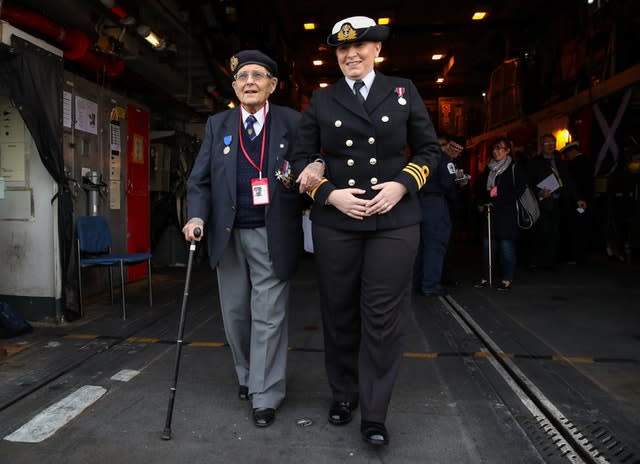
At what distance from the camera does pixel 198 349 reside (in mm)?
3744

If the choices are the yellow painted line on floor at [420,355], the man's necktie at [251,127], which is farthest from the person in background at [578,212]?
the man's necktie at [251,127]

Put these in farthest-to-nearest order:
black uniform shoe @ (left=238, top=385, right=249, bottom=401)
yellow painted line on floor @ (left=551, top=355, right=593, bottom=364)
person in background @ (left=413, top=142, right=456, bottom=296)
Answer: person in background @ (left=413, top=142, right=456, bottom=296)
yellow painted line on floor @ (left=551, top=355, right=593, bottom=364)
black uniform shoe @ (left=238, top=385, right=249, bottom=401)

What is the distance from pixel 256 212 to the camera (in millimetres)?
2600

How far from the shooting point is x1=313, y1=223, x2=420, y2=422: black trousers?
89.0 inches

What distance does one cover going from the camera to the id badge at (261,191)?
8.31 ft

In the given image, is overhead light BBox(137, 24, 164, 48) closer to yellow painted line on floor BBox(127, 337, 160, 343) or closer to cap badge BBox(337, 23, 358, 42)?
yellow painted line on floor BBox(127, 337, 160, 343)

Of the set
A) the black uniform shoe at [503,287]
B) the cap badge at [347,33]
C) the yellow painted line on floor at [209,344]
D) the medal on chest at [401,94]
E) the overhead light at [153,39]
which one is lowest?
the yellow painted line on floor at [209,344]

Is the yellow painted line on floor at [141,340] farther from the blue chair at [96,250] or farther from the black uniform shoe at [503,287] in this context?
the black uniform shoe at [503,287]

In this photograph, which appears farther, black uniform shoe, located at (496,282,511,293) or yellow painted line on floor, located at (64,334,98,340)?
black uniform shoe, located at (496,282,511,293)

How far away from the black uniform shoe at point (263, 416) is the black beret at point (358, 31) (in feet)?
5.65

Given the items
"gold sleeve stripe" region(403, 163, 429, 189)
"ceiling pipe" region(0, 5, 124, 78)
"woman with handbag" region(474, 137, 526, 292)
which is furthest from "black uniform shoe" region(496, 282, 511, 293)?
"ceiling pipe" region(0, 5, 124, 78)

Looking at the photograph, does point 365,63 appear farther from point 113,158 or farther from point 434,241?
point 113,158

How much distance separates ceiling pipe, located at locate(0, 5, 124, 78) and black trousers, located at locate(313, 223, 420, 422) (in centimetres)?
341

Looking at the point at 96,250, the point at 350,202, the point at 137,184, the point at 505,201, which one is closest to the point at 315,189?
the point at 350,202
